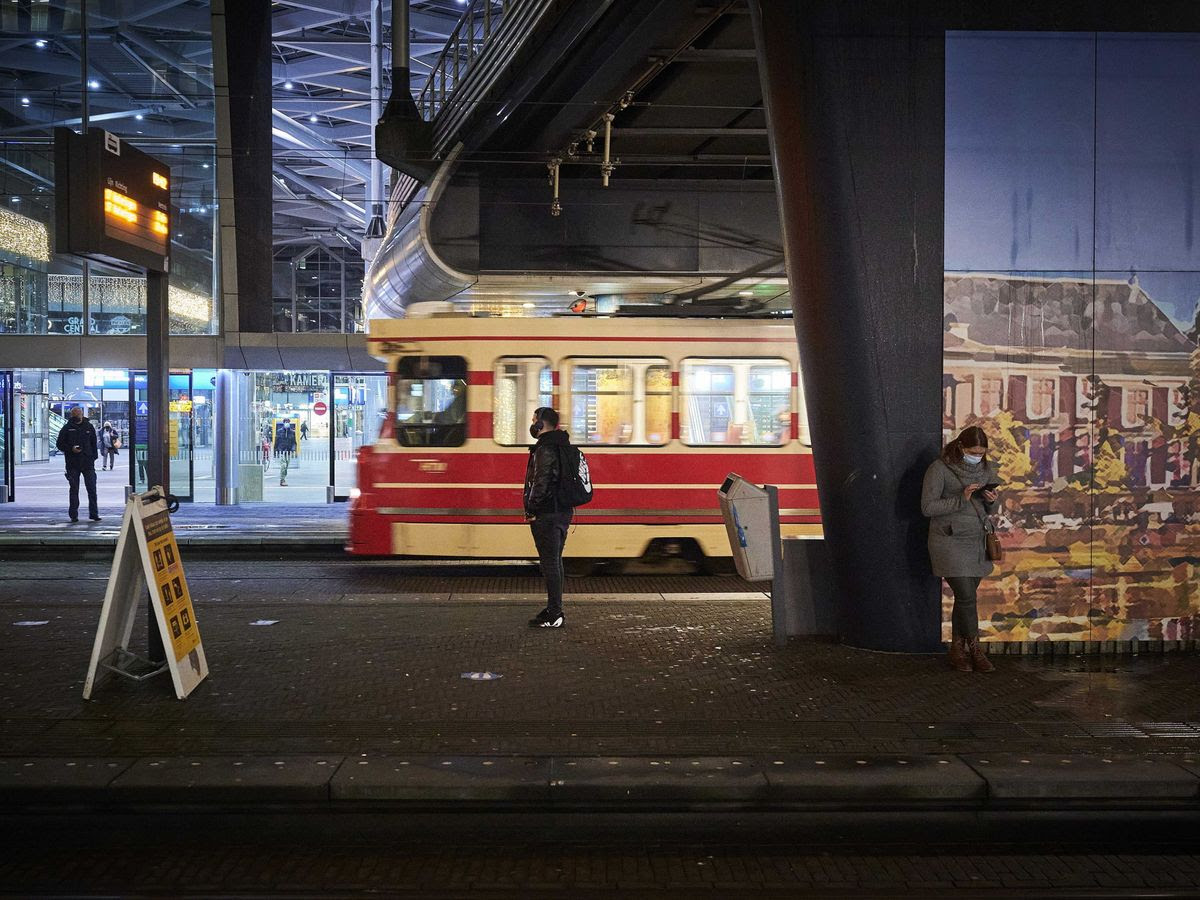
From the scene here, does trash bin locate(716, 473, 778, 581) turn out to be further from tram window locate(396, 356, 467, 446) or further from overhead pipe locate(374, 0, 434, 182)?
overhead pipe locate(374, 0, 434, 182)

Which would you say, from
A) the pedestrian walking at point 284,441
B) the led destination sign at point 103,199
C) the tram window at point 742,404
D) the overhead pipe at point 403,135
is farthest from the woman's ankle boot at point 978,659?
the pedestrian walking at point 284,441

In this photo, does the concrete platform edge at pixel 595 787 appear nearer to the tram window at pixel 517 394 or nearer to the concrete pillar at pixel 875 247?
the concrete pillar at pixel 875 247

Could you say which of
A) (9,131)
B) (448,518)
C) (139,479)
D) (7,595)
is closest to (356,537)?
(448,518)

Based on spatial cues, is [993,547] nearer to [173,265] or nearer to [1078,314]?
[1078,314]

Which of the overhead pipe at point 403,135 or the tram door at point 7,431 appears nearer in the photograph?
the overhead pipe at point 403,135

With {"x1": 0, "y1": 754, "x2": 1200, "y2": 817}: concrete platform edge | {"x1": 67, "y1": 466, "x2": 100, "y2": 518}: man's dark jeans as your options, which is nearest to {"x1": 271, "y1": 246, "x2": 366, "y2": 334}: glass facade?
{"x1": 67, "y1": 466, "x2": 100, "y2": 518}: man's dark jeans

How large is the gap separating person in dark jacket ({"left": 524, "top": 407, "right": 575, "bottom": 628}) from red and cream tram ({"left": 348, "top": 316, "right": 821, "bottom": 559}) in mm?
3155

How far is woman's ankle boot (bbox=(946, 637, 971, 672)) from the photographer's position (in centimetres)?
770

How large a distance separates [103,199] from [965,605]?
6601mm

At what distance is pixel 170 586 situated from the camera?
7320mm

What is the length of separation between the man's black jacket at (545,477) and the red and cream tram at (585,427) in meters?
3.34

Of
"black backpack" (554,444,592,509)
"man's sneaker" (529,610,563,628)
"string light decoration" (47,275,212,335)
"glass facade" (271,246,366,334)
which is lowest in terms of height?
"man's sneaker" (529,610,563,628)

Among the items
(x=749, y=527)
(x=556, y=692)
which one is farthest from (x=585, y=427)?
(x=556, y=692)

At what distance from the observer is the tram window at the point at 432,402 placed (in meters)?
12.5
